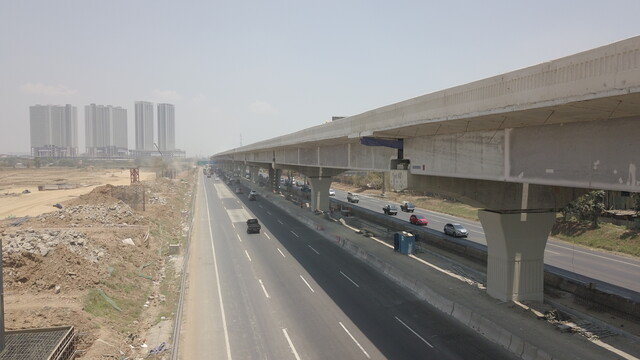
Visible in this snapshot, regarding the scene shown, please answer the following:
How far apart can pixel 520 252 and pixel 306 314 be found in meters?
9.91

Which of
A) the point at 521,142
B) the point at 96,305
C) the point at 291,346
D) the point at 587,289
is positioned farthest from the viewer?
the point at 587,289

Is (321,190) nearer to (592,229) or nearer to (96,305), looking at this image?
(592,229)

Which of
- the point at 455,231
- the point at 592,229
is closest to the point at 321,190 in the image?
the point at 455,231

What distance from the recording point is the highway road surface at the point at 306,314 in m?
14.1

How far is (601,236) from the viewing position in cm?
3362

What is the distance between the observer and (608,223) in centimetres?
3600

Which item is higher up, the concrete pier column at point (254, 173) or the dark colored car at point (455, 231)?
the concrete pier column at point (254, 173)

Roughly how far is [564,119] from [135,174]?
73.9m

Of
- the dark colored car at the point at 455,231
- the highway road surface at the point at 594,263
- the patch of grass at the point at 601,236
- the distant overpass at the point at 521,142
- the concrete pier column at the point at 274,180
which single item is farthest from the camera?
the concrete pier column at the point at 274,180

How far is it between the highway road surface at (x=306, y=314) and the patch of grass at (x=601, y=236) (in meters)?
20.7

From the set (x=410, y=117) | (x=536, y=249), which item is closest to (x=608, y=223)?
(x=536, y=249)

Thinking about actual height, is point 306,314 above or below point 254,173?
below

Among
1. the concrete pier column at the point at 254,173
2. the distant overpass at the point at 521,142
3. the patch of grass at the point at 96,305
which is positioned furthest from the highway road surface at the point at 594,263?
the concrete pier column at the point at 254,173

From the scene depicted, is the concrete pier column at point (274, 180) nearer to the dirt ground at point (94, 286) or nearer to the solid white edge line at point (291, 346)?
the dirt ground at point (94, 286)
